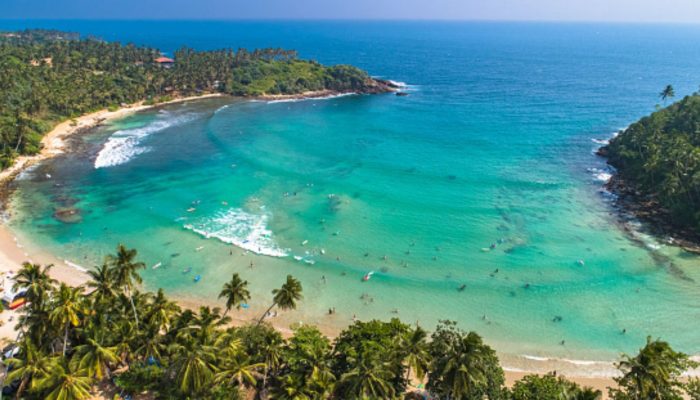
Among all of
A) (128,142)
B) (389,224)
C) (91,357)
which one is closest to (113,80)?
(128,142)

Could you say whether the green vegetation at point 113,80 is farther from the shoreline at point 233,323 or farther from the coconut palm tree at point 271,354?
the coconut palm tree at point 271,354

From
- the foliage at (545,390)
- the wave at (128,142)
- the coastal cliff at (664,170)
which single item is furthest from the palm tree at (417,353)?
the wave at (128,142)

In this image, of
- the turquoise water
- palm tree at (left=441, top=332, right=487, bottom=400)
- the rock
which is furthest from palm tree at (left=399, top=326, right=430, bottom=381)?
the rock

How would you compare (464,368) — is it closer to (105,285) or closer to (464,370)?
(464,370)

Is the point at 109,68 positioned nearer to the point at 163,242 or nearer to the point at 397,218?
the point at 163,242

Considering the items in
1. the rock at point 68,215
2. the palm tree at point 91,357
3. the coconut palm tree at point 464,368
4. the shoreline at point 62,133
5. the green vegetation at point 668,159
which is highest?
the green vegetation at point 668,159

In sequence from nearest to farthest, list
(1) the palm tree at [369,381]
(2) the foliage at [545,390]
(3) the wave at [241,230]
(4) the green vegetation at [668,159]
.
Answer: (1) the palm tree at [369,381] → (2) the foliage at [545,390] → (3) the wave at [241,230] → (4) the green vegetation at [668,159]
